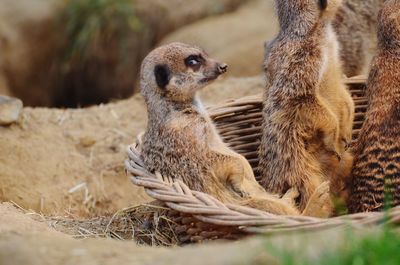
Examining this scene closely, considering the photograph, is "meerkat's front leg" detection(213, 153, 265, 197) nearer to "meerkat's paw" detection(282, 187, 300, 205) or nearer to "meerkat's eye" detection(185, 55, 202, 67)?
"meerkat's paw" detection(282, 187, 300, 205)

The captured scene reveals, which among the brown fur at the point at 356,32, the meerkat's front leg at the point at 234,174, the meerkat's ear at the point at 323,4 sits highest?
the meerkat's ear at the point at 323,4

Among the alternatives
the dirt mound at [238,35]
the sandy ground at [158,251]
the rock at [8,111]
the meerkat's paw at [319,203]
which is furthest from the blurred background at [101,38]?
the sandy ground at [158,251]

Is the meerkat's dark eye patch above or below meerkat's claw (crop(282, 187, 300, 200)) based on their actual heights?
above

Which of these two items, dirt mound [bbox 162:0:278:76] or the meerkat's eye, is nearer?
the meerkat's eye

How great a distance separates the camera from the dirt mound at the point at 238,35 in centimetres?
671

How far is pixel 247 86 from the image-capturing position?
17.2 ft

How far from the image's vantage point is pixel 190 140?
3211 mm

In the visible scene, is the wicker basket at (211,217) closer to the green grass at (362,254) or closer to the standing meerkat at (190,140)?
the standing meerkat at (190,140)

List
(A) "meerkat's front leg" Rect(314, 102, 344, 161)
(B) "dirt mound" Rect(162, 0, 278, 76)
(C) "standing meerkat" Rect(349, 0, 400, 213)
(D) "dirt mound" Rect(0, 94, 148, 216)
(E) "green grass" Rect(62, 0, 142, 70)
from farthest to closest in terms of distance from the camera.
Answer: (E) "green grass" Rect(62, 0, 142, 70) < (B) "dirt mound" Rect(162, 0, 278, 76) < (D) "dirt mound" Rect(0, 94, 148, 216) < (A) "meerkat's front leg" Rect(314, 102, 344, 161) < (C) "standing meerkat" Rect(349, 0, 400, 213)

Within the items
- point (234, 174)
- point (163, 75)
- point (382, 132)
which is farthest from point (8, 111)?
point (382, 132)

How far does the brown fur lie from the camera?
16.2 feet

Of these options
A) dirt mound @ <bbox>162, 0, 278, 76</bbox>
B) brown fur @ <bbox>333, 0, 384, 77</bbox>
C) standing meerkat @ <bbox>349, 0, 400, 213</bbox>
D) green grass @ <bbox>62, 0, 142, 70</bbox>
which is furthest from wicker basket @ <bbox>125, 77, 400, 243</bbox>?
green grass @ <bbox>62, 0, 142, 70</bbox>

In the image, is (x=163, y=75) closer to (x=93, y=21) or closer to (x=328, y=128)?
(x=328, y=128)

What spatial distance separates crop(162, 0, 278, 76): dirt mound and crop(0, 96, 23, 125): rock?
207 centimetres
